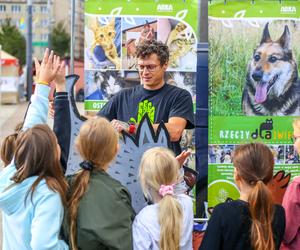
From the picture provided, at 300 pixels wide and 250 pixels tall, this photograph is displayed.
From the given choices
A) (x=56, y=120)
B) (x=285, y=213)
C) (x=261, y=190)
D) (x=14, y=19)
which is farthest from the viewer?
(x=14, y=19)

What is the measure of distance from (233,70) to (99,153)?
4.91ft

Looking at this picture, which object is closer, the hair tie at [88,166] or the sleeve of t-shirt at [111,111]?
the hair tie at [88,166]

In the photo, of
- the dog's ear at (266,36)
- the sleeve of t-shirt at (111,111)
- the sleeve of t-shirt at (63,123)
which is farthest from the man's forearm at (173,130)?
the dog's ear at (266,36)

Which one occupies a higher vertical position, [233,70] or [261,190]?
[233,70]

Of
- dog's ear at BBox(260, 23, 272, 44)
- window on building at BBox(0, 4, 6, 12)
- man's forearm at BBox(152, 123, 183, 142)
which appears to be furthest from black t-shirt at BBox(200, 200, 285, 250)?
window on building at BBox(0, 4, 6, 12)

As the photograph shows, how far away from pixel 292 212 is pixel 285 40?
1.43 meters

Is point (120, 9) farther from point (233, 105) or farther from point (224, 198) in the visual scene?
point (224, 198)

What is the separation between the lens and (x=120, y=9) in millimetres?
3707

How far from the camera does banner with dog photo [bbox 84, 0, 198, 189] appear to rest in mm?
3713

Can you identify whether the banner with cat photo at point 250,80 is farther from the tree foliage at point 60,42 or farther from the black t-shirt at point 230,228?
the tree foliage at point 60,42

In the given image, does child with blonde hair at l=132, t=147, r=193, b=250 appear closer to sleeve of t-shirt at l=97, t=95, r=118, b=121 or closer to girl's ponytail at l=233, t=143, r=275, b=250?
girl's ponytail at l=233, t=143, r=275, b=250

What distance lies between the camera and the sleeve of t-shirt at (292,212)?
241 cm

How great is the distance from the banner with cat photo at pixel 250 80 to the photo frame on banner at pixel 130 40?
258 millimetres

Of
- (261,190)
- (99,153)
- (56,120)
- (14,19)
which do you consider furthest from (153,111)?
(14,19)
